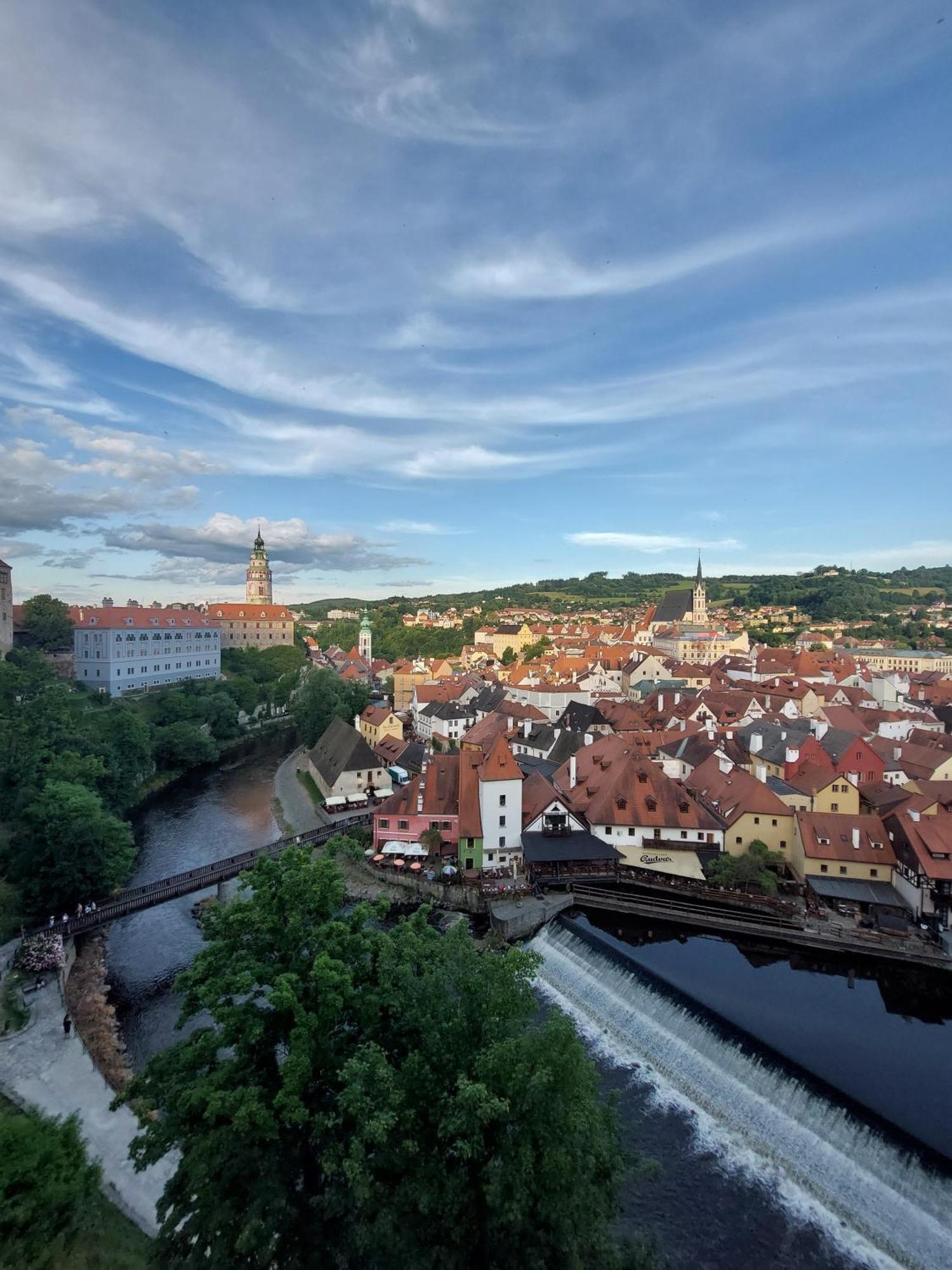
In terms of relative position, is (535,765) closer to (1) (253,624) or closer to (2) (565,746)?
(2) (565,746)

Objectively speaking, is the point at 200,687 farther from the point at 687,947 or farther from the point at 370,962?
the point at 370,962

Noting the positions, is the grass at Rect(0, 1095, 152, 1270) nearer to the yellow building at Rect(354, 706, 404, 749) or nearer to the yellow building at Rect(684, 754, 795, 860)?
the yellow building at Rect(684, 754, 795, 860)

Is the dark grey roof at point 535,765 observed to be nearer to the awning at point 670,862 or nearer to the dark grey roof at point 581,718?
the awning at point 670,862

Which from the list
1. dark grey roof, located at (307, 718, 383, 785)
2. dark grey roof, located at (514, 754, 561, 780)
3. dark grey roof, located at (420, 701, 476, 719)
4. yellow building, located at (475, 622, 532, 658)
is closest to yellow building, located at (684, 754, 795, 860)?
dark grey roof, located at (514, 754, 561, 780)

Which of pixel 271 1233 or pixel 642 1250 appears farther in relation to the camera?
pixel 642 1250

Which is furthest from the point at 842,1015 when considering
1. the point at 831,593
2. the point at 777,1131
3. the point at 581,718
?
the point at 831,593

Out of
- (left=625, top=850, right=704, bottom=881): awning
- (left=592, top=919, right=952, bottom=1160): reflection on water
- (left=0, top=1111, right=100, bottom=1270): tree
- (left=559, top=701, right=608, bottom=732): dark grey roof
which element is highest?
(left=0, top=1111, right=100, bottom=1270): tree

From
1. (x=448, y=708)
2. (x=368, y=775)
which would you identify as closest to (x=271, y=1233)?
(x=368, y=775)
